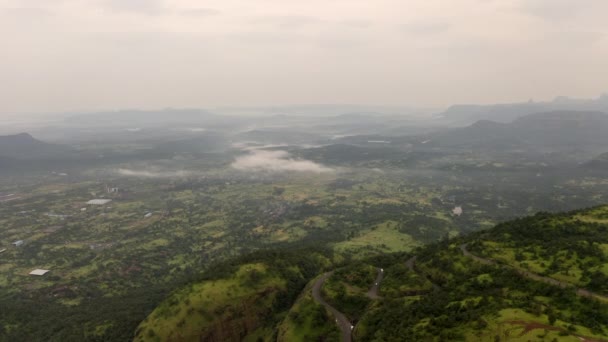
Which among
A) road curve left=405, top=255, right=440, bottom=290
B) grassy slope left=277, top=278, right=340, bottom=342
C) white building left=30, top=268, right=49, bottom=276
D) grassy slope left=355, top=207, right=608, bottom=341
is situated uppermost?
grassy slope left=355, top=207, right=608, bottom=341

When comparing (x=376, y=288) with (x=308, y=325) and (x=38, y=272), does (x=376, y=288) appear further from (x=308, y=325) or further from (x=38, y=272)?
(x=38, y=272)

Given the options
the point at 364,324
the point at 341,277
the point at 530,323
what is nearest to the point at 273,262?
the point at 341,277

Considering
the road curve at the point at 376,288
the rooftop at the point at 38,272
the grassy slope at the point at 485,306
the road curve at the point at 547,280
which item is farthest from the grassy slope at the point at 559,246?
the rooftop at the point at 38,272

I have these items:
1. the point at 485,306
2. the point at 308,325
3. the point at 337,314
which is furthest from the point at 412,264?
the point at 308,325

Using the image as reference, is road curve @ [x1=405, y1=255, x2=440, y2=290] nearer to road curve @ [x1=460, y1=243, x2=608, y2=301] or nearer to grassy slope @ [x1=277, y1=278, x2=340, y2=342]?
road curve @ [x1=460, y1=243, x2=608, y2=301]

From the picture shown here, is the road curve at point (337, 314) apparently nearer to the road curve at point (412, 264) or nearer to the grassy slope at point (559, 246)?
the road curve at point (412, 264)

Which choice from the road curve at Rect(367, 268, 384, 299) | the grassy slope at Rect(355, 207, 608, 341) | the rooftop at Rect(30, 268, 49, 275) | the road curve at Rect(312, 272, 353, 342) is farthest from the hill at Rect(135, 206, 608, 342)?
the rooftop at Rect(30, 268, 49, 275)

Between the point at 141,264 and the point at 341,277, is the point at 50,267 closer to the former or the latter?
the point at 141,264
